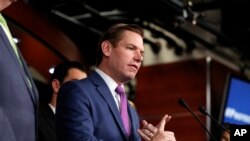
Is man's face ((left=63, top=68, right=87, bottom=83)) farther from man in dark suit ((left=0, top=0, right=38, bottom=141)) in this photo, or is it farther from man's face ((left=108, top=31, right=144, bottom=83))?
man in dark suit ((left=0, top=0, right=38, bottom=141))

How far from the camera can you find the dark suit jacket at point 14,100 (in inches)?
63.3

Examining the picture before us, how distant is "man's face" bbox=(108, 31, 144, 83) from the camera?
225 centimetres

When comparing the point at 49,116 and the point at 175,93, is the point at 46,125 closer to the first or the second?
the point at 49,116

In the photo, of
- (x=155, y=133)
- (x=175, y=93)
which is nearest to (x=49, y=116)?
(x=155, y=133)

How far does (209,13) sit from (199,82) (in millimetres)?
991

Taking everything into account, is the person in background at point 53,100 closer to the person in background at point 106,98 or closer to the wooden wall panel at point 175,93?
the person in background at point 106,98

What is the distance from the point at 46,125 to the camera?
115 inches

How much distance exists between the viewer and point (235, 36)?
21.9ft

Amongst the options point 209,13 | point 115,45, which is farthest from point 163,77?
point 115,45

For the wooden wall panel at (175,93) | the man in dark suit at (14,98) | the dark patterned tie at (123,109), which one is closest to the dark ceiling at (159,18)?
the wooden wall panel at (175,93)

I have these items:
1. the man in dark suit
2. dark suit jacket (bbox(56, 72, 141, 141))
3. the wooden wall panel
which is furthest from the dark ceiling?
the man in dark suit

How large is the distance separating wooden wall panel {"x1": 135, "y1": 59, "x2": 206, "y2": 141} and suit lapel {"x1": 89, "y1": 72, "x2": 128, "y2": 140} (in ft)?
14.0

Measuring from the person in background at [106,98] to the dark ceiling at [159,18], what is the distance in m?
2.93

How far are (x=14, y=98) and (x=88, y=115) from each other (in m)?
0.46
